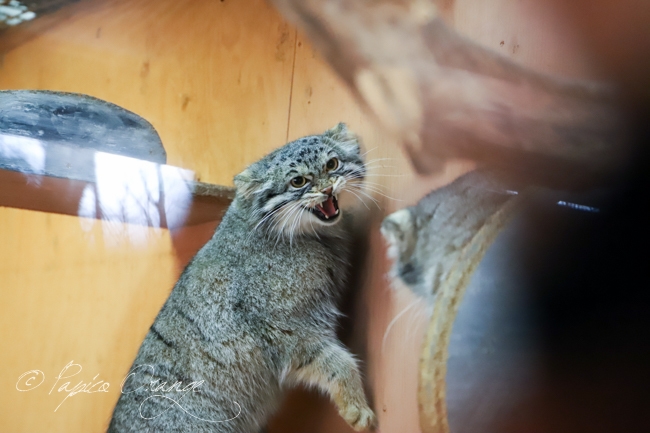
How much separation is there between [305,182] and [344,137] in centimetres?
15

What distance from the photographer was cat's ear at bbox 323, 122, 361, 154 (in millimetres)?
1091

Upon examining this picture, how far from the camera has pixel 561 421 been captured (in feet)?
1.90

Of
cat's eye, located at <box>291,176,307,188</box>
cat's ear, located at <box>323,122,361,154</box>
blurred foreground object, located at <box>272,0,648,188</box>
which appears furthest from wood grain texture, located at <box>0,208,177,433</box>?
blurred foreground object, located at <box>272,0,648,188</box>

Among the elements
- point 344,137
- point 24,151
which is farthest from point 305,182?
point 24,151

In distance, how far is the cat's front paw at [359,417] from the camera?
0.95 m

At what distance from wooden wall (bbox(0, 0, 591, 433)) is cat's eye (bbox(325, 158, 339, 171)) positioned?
92 mm

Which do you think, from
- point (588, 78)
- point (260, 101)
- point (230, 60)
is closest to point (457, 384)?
point (588, 78)

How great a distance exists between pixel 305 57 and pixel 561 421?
3.45ft

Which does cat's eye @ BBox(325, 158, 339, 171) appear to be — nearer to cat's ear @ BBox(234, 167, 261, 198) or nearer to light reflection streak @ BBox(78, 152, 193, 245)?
cat's ear @ BBox(234, 167, 261, 198)

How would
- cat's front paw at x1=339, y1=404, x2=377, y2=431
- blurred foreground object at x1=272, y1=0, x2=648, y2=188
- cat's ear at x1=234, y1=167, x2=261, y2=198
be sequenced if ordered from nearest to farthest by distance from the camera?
blurred foreground object at x1=272, y1=0, x2=648, y2=188, cat's front paw at x1=339, y1=404, x2=377, y2=431, cat's ear at x1=234, y1=167, x2=261, y2=198

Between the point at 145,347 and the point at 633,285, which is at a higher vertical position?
the point at 633,285

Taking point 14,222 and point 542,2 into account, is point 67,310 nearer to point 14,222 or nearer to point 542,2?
point 14,222

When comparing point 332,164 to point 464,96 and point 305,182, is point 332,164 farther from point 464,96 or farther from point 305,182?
point 464,96

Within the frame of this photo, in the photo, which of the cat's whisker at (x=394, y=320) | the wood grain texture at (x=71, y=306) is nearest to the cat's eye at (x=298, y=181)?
the cat's whisker at (x=394, y=320)
